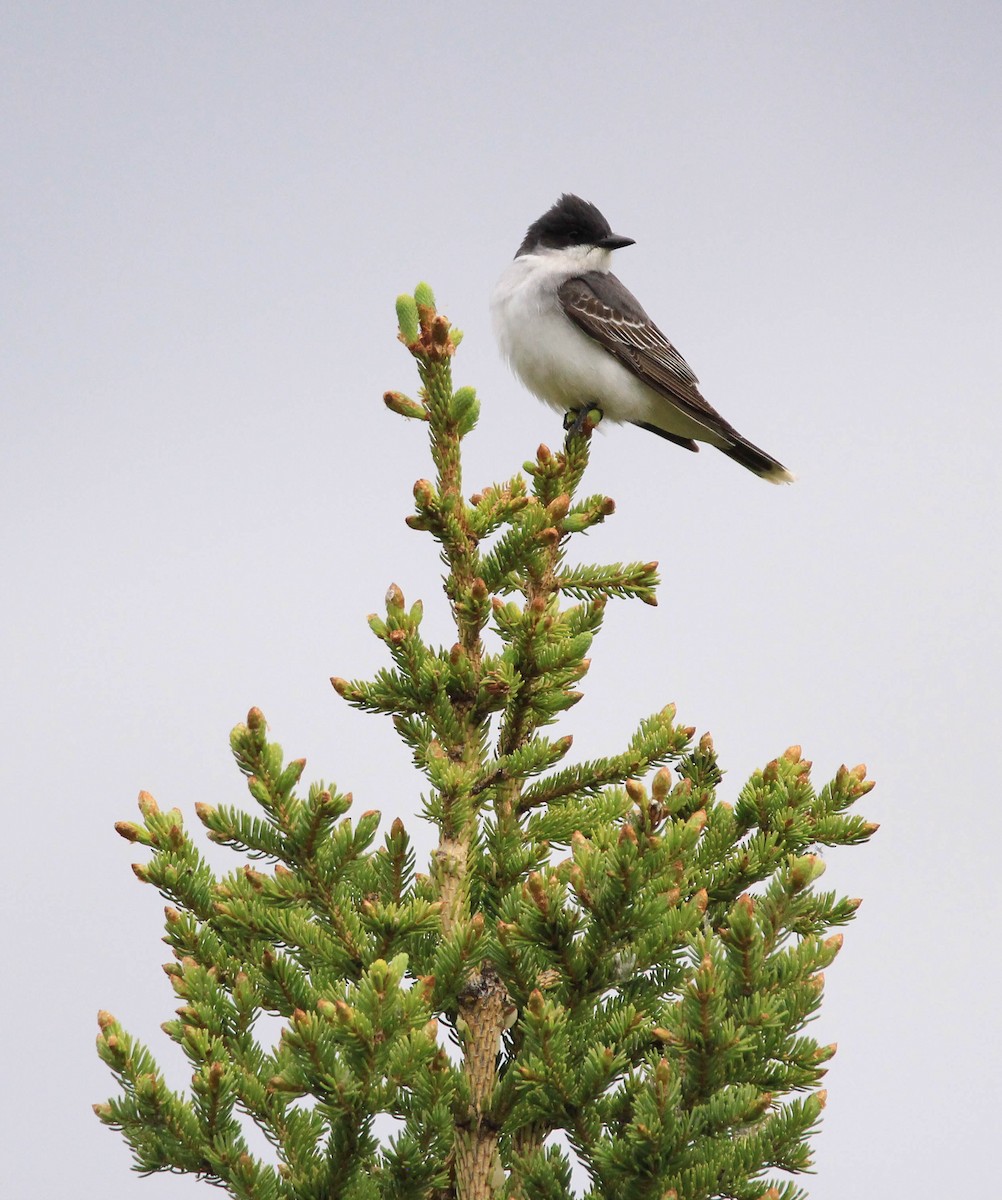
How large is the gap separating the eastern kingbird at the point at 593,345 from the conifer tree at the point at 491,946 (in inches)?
203

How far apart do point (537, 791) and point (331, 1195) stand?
155 cm

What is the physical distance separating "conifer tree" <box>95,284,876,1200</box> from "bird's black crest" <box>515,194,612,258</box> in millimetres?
6453

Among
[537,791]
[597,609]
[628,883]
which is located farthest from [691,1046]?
[597,609]

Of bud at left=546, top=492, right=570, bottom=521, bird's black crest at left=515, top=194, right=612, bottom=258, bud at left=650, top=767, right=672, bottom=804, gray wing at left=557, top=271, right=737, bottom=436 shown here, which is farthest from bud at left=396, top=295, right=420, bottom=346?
bird's black crest at left=515, top=194, right=612, bottom=258

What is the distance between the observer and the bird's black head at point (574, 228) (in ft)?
36.6

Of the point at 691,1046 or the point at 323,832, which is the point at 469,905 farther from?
the point at 691,1046

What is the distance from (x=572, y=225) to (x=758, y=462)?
2414mm

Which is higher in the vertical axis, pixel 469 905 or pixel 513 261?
pixel 513 261

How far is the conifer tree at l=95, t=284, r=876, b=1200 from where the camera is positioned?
12.6ft

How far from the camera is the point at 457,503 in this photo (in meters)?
5.02

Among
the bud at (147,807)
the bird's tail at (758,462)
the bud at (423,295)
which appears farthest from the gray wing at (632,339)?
the bud at (147,807)

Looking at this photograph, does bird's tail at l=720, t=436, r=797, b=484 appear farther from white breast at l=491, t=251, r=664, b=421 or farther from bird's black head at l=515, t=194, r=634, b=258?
bird's black head at l=515, t=194, r=634, b=258

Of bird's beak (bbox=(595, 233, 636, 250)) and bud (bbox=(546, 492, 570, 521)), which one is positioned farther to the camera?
bird's beak (bbox=(595, 233, 636, 250))

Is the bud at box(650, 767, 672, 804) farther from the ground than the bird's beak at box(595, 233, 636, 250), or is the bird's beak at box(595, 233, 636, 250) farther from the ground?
the bird's beak at box(595, 233, 636, 250)
